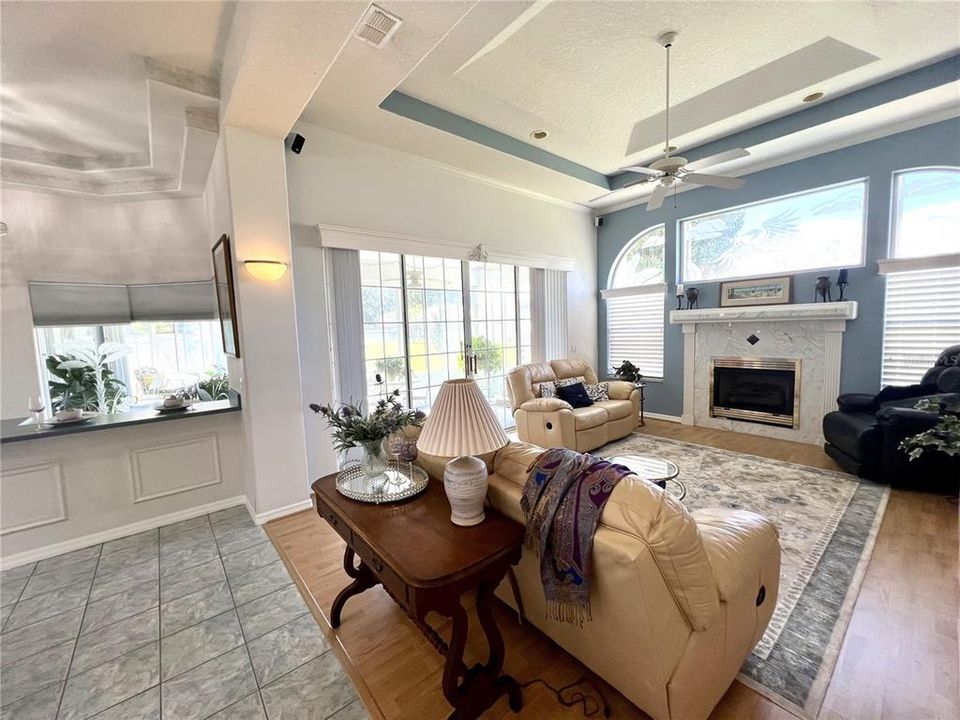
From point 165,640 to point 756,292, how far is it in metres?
6.08

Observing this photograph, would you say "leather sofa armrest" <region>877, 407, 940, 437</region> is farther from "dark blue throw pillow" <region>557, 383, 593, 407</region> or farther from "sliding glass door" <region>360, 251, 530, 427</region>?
"sliding glass door" <region>360, 251, 530, 427</region>

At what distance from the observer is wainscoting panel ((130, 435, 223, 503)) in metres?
2.85

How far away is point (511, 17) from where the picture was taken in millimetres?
2322

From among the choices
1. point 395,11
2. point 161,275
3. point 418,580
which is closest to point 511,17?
point 395,11

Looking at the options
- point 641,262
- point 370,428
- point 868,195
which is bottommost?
point 370,428

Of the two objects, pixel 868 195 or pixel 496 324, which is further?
pixel 496 324

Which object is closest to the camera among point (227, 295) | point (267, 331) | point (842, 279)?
point (267, 331)

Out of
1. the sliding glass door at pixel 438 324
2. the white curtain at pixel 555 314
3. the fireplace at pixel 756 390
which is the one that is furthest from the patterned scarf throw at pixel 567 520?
the fireplace at pixel 756 390

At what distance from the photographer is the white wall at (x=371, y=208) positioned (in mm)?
3270

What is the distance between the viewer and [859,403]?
3.61m

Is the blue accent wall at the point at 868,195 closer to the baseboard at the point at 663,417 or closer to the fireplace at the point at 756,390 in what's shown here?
the fireplace at the point at 756,390

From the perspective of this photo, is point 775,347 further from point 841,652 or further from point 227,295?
point 227,295

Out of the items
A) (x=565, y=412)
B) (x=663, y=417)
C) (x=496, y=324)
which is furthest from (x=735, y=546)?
(x=663, y=417)

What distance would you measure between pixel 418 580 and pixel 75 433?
2.89m
